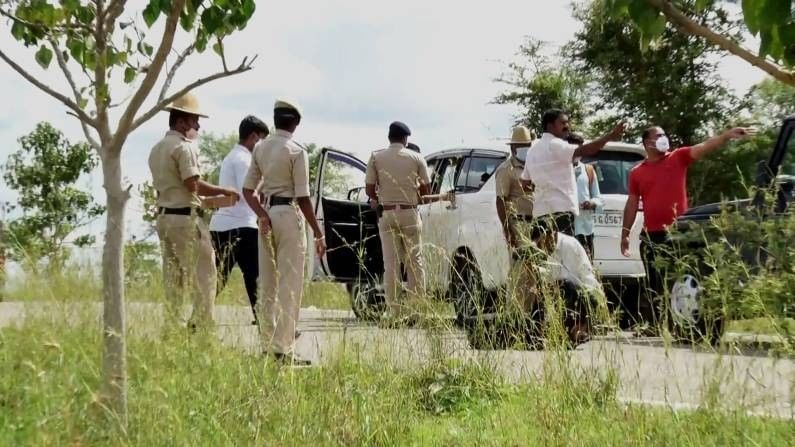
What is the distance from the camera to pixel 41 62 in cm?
404

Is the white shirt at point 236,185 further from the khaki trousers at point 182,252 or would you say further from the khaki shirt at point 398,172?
the khaki shirt at point 398,172

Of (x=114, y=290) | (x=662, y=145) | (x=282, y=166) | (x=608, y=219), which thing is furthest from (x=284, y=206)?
(x=608, y=219)

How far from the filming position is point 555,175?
752 cm

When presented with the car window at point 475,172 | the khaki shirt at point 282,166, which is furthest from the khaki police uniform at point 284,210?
the car window at point 475,172

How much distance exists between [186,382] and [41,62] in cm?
142

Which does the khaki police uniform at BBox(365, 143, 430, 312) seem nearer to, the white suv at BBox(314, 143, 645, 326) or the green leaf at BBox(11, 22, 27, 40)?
the white suv at BBox(314, 143, 645, 326)

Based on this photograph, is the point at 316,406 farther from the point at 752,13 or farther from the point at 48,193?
the point at 48,193

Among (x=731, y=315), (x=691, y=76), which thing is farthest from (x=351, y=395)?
(x=691, y=76)

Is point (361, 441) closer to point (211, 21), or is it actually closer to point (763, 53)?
point (211, 21)

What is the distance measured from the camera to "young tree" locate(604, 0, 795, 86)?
1.54 m

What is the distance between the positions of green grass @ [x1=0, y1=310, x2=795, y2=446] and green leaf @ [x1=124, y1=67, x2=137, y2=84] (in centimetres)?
101

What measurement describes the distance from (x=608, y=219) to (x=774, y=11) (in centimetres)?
813

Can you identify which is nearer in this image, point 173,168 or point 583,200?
point 173,168

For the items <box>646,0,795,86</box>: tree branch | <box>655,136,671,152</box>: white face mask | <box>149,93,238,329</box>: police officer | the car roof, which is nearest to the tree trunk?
<box>149,93,238,329</box>: police officer
